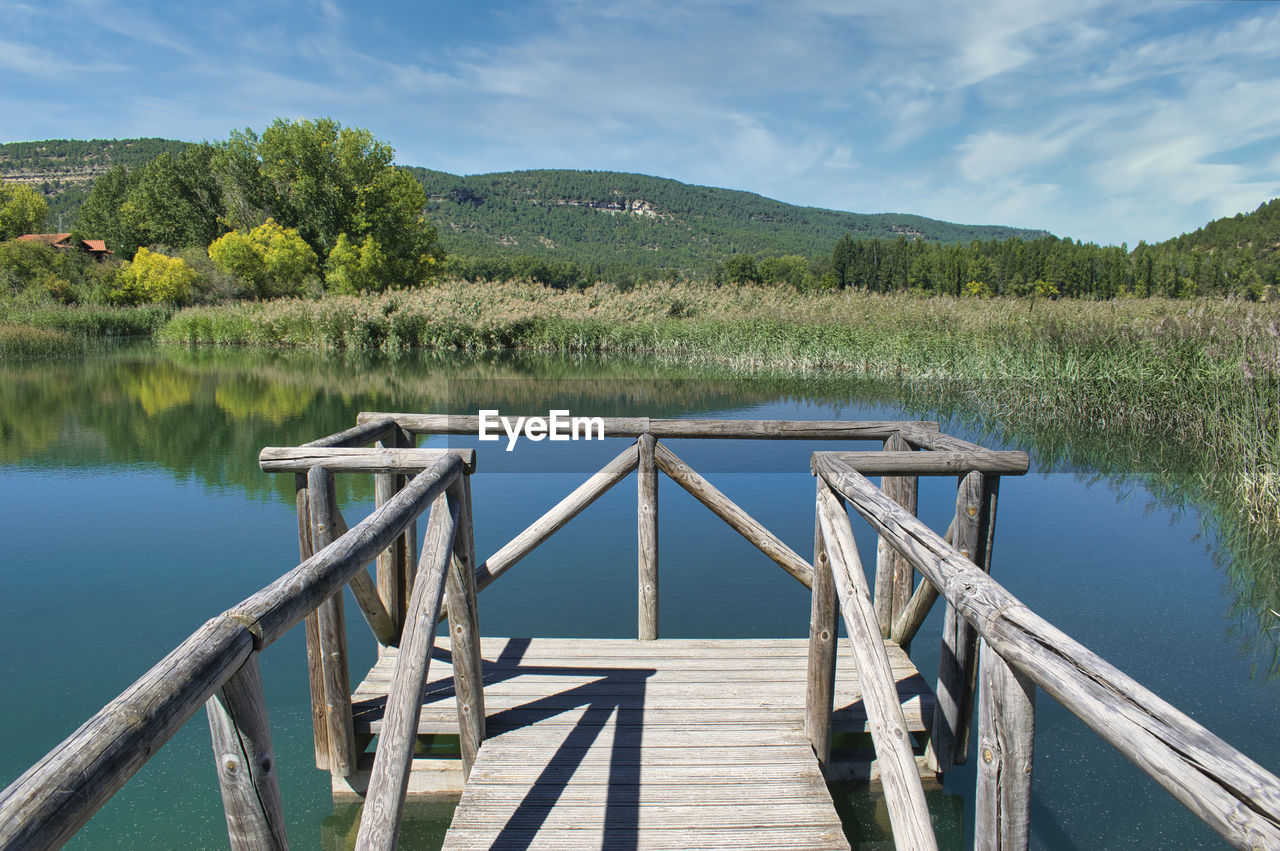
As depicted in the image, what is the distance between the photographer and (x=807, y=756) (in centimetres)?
285

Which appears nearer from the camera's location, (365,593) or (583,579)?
(365,593)

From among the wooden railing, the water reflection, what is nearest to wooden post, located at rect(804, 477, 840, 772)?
the wooden railing

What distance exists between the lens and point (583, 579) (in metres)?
5.89

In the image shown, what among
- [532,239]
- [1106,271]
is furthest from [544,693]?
[532,239]

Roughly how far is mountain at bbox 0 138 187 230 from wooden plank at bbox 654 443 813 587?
129673mm

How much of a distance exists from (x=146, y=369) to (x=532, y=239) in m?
95.4

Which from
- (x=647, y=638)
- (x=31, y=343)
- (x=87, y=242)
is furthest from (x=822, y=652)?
(x=87, y=242)

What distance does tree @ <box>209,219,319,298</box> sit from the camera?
3731cm

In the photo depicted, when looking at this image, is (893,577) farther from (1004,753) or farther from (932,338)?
(932,338)

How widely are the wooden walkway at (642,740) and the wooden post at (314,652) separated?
0.50 ft

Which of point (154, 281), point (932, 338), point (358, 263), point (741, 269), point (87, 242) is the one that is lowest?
point (932, 338)

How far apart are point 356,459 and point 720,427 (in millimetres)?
1781

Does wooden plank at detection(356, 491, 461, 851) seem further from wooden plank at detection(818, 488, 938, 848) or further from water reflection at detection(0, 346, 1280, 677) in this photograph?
water reflection at detection(0, 346, 1280, 677)

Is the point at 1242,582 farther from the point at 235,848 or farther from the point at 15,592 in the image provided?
the point at 15,592
